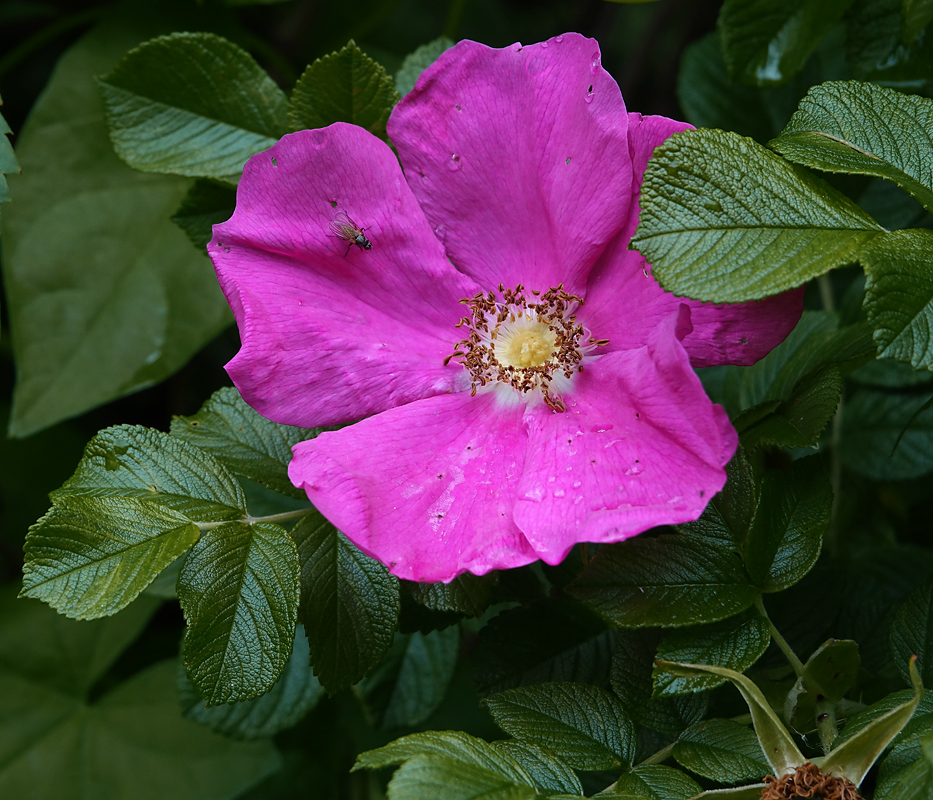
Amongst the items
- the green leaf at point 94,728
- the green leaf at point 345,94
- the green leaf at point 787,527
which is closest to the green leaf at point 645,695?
the green leaf at point 787,527

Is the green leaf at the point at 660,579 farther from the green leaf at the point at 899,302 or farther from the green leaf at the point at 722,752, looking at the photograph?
the green leaf at the point at 899,302

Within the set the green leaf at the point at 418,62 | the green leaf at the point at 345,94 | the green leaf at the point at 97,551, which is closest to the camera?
the green leaf at the point at 97,551

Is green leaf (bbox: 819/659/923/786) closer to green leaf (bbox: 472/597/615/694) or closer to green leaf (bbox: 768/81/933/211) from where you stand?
green leaf (bbox: 472/597/615/694)

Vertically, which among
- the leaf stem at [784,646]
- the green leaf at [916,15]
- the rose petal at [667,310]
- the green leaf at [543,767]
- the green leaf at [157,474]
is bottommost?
the green leaf at [543,767]

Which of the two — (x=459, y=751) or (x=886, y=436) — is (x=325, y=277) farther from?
(x=886, y=436)

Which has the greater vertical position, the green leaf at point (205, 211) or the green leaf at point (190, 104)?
the green leaf at point (190, 104)

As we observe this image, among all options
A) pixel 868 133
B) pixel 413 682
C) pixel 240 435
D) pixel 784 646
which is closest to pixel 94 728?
pixel 413 682

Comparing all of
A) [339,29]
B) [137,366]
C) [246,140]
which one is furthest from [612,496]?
[339,29]

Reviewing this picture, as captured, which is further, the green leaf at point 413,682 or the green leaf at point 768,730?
the green leaf at point 413,682

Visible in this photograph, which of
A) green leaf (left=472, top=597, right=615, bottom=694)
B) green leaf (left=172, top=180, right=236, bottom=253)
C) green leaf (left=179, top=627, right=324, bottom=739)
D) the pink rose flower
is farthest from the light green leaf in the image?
green leaf (left=172, top=180, right=236, bottom=253)

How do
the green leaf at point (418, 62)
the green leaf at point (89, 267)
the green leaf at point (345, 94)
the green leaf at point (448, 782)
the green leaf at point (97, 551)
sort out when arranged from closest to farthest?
the green leaf at point (448, 782) → the green leaf at point (97, 551) → the green leaf at point (345, 94) → the green leaf at point (418, 62) → the green leaf at point (89, 267)
